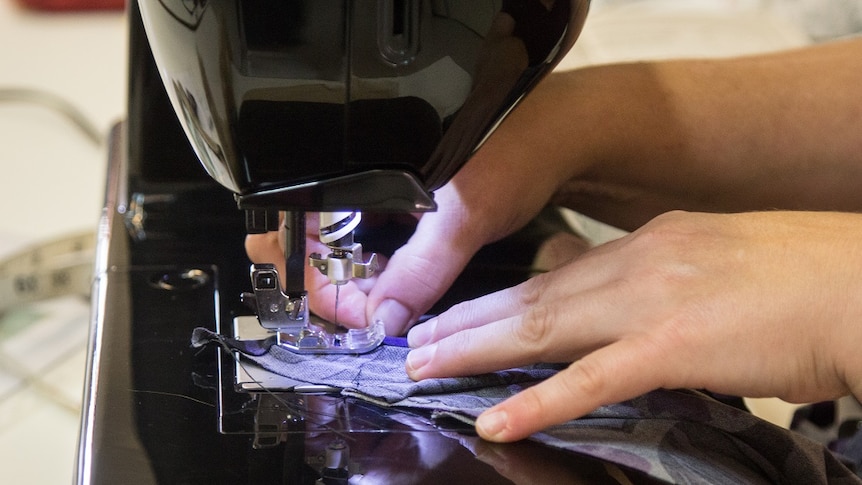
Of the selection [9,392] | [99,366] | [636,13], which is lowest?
[9,392]

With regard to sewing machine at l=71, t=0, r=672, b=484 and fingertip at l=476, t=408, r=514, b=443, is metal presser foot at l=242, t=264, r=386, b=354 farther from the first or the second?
fingertip at l=476, t=408, r=514, b=443

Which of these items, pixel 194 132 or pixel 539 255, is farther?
pixel 539 255

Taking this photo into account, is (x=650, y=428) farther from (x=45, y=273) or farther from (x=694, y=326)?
(x=45, y=273)

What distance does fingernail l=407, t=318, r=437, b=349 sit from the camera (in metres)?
0.64

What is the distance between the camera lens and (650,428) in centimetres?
56

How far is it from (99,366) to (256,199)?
0.16 metres

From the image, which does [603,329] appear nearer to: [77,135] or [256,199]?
[256,199]

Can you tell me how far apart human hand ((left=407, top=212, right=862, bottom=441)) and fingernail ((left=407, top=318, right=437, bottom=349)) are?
0.03m

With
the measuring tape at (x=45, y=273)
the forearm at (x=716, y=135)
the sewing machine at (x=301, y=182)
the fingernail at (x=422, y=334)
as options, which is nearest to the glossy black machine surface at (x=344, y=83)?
the sewing machine at (x=301, y=182)

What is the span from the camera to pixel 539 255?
30.9 inches

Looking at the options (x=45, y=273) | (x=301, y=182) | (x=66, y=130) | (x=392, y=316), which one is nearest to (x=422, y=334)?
(x=392, y=316)

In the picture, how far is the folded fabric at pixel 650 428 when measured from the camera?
54 cm

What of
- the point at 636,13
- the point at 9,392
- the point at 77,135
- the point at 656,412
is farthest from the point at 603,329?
the point at 77,135

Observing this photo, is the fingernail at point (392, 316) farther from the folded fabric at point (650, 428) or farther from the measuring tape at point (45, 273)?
the measuring tape at point (45, 273)
